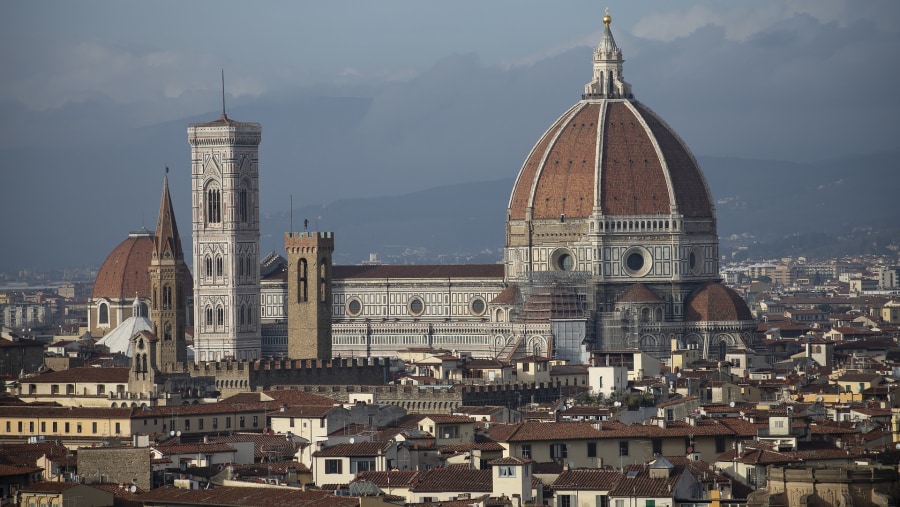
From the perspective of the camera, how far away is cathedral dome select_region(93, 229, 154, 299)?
168750mm

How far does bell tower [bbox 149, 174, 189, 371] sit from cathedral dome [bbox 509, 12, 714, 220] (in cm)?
2410

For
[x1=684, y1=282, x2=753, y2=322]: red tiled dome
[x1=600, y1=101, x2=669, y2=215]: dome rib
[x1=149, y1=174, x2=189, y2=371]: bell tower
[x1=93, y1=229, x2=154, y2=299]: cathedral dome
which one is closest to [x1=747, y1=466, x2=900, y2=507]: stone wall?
[x1=149, y1=174, x2=189, y2=371]: bell tower

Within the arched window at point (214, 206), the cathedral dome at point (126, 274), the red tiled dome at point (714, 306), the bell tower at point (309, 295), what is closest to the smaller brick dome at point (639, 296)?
the red tiled dome at point (714, 306)

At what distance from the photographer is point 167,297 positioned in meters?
120

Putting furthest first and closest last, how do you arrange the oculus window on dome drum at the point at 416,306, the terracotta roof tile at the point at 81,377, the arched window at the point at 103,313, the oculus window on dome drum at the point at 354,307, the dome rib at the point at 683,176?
the arched window at the point at 103,313 < the oculus window on dome drum at the point at 354,307 < the oculus window on dome drum at the point at 416,306 < the dome rib at the point at 683,176 < the terracotta roof tile at the point at 81,377

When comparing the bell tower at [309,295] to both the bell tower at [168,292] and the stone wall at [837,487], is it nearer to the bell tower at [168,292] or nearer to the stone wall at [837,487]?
the bell tower at [168,292]

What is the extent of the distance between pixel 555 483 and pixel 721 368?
5316 centimetres

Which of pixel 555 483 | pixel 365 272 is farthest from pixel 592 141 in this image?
pixel 555 483

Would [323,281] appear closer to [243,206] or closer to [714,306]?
[243,206]

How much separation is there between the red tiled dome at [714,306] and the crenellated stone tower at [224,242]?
22050 millimetres

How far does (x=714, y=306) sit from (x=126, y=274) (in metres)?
46.7

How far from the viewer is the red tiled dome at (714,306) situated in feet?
445

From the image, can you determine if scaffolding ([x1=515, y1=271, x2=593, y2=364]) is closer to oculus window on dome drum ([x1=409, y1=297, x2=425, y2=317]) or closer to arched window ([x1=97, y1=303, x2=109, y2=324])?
oculus window on dome drum ([x1=409, y1=297, x2=425, y2=317])

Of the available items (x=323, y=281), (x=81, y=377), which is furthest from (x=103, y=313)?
(x=81, y=377)
